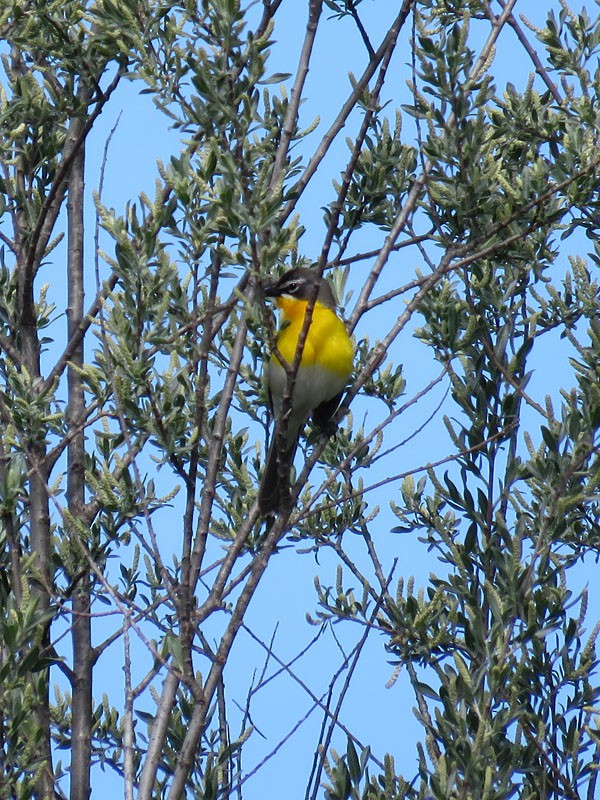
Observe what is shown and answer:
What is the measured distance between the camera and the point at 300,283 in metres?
6.32

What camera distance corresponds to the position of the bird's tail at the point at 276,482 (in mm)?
4164

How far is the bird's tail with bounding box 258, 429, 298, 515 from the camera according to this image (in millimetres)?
4164

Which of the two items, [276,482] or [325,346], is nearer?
[276,482]

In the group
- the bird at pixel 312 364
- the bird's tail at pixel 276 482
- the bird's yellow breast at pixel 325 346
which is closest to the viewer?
the bird's tail at pixel 276 482

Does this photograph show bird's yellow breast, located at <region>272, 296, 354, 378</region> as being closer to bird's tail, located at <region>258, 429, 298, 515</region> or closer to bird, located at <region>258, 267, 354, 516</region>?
bird, located at <region>258, 267, 354, 516</region>

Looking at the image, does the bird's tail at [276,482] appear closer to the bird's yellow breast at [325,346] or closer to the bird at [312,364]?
the bird at [312,364]

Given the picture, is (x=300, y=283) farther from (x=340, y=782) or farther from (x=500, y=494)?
(x=340, y=782)

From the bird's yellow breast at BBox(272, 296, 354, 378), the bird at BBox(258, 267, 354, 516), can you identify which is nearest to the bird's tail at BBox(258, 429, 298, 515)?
the bird at BBox(258, 267, 354, 516)

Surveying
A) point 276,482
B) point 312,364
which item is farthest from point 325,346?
point 276,482

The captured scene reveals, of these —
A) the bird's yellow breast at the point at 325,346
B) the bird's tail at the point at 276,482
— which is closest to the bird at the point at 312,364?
the bird's yellow breast at the point at 325,346

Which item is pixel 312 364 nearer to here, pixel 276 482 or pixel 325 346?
pixel 325 346

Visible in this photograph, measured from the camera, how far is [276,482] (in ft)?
14.4

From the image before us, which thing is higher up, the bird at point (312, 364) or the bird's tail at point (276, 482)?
the bird at point (312, 364)

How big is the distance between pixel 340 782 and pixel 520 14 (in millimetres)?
3254
